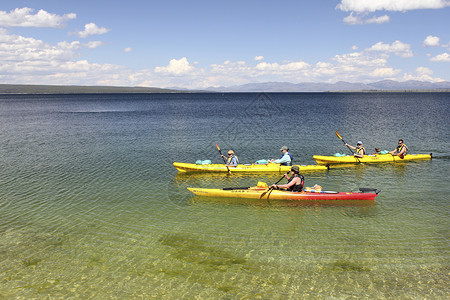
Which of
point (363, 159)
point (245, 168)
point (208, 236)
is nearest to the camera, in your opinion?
point (208, 236)

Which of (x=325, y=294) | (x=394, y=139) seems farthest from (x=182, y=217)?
(x=394, y=139)

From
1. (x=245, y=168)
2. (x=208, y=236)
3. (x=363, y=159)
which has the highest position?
(x=363, y=159)

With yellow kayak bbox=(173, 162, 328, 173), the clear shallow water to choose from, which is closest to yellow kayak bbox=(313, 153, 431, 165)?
the clear shallow water

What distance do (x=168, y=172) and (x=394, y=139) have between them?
24.2 metres

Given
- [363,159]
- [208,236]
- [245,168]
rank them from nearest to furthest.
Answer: [208,236], [245,168], [363,159]

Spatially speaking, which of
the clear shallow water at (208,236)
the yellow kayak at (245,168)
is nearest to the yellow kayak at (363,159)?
the clear shallow water at (208,236)

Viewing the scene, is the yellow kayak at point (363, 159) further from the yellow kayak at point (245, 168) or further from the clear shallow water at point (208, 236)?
the yellow kayak at point (245, 168)

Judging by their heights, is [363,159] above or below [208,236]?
above

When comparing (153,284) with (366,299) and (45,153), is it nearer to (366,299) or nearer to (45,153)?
(366,299)

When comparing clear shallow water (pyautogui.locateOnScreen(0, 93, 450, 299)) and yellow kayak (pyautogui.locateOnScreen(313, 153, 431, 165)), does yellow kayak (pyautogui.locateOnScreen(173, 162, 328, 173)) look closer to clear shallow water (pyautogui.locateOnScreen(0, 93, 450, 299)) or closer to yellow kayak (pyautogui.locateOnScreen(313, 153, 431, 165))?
clear shallow water (pyautogui.locateOnScreen(0, 93, 450, 299))

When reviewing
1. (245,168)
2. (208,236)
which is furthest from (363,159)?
(208,236)

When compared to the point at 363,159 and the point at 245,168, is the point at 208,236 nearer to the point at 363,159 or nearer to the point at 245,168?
the point at 245,168

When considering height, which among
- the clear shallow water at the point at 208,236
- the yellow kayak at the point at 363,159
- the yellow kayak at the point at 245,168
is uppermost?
the yellow kayak at the point at 363,159

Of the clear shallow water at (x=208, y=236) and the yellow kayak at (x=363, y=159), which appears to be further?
the yellow kayak at (x=363, y=159)
